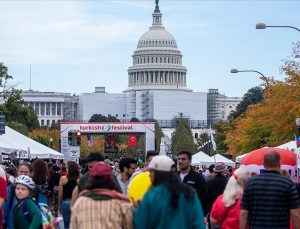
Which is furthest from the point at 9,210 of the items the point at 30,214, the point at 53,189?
the point at 53,189

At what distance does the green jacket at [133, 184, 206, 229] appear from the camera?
31.9 feet

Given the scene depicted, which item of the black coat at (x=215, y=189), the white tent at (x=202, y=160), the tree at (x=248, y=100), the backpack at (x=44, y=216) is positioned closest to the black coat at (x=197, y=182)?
the black coat at (x=215, y=189)

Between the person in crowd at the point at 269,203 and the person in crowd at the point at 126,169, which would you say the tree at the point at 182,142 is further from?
the person in crowd at the point at 269,203

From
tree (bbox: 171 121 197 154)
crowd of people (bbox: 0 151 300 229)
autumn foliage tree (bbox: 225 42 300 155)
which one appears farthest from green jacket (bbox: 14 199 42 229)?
tree (bbox: 171 121 197 154)

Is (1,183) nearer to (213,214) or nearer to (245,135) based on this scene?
(213,214)

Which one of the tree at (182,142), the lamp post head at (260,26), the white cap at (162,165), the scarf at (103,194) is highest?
the lamp post head at (260,26)

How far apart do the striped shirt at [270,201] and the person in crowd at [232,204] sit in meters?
0.36

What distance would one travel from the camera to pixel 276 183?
38.6 ft

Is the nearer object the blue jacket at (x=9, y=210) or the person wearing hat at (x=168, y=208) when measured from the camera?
the person wearing hat at (x=168, y=208)

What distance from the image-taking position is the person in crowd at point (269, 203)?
11.7 metres

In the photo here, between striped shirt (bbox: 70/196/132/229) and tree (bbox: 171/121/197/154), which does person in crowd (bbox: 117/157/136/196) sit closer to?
striped shirt (bbox: 70/196/132/229)

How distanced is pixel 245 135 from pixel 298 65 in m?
16.6

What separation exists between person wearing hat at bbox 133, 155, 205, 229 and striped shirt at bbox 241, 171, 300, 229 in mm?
1984

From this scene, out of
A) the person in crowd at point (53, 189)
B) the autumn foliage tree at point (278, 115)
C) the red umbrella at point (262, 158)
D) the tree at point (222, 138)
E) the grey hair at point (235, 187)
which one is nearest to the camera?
the grey hair at point (235, 187)
